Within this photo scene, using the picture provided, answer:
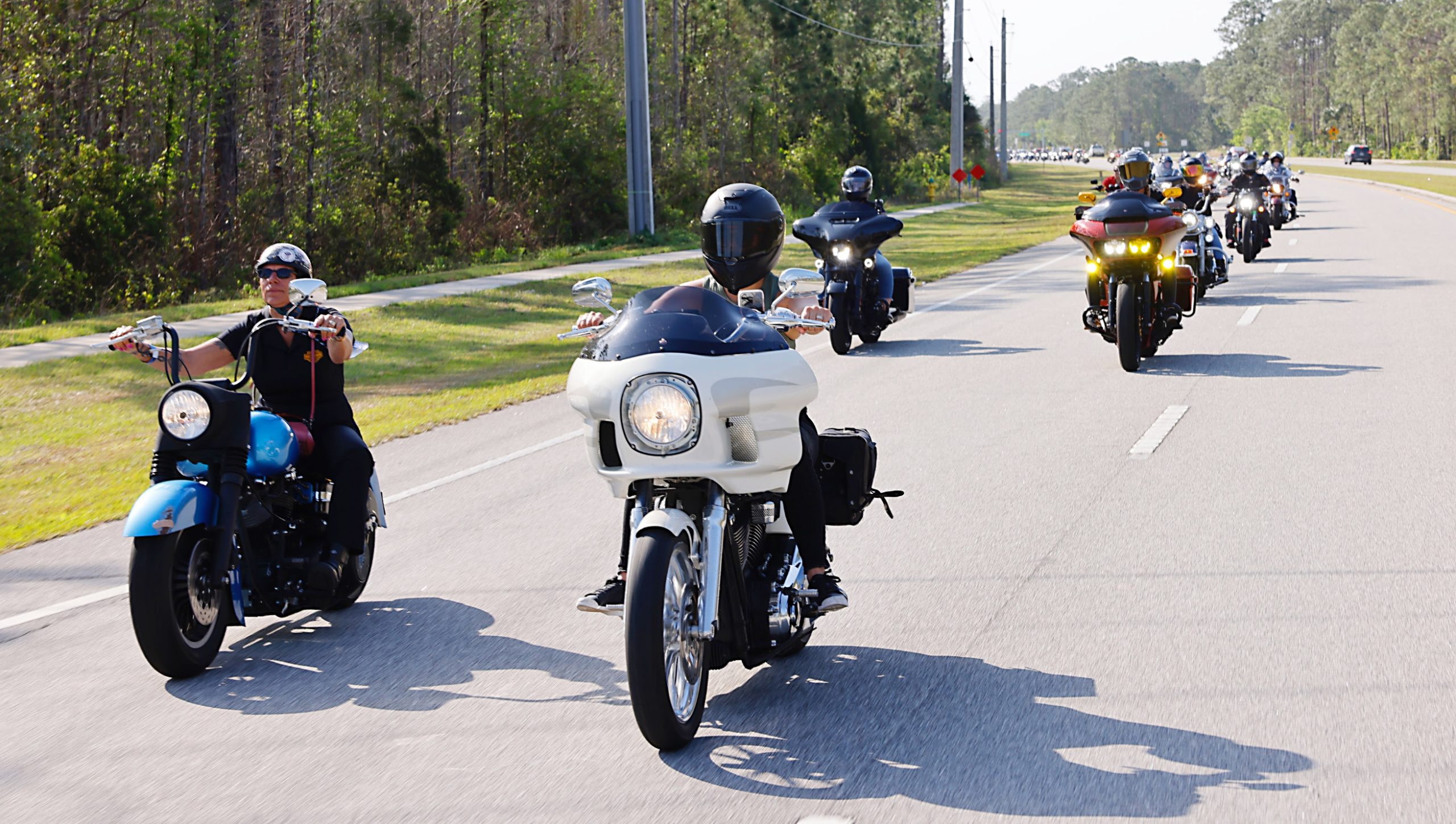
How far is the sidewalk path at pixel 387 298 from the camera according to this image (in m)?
17.5

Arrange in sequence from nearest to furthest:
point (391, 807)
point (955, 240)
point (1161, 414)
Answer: point (391, 807), point (1161, 414), point (955, 240)

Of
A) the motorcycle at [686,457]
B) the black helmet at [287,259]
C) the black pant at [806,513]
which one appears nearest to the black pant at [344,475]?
the black helmet at [287,259]

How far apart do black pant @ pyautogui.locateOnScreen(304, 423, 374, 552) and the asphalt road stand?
0.41 metres

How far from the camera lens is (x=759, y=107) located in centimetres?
5600

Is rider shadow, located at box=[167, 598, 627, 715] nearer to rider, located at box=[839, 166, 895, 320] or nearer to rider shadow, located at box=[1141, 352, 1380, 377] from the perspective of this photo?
rider shadow, located at box=[1141, 352, 1380, 377]

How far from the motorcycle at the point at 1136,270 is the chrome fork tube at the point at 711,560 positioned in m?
9.49

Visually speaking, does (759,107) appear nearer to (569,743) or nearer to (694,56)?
(694,56)

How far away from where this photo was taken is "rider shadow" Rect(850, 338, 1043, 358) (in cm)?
1603

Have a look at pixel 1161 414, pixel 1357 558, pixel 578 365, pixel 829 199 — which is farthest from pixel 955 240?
pixel 578 365

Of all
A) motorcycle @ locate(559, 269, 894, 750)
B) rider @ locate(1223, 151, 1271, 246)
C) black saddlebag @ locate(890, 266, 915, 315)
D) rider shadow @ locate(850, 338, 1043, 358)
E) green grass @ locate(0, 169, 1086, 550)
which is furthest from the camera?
rider @ locate(1223, 151, 1271, 246)

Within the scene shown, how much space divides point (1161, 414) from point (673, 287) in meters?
7.27

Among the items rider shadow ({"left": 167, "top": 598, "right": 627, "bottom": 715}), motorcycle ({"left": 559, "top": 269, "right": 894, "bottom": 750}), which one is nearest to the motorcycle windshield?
motorcycle ({"left": 559, "top": 269, "right": 894, "bottom": 750})

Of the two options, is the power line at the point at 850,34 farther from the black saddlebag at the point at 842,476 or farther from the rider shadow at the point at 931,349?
the black saddlebag at the point at 842,476

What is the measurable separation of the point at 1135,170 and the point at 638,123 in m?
18.5
